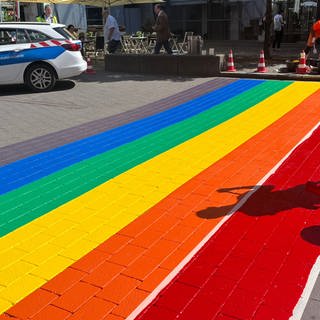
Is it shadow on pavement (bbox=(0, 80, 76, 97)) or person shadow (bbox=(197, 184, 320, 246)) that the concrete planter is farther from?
person shadow (bbox=(197, 184, 320, 246))

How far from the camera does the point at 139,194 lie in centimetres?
539

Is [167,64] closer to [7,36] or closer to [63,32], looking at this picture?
[63,32]

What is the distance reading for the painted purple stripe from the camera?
23.7 ft

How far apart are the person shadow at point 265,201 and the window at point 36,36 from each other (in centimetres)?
850

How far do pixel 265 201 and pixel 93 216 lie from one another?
1832mm

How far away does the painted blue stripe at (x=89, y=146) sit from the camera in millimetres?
6198

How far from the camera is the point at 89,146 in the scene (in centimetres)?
743

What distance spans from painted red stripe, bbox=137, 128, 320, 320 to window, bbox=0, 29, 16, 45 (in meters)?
9.01

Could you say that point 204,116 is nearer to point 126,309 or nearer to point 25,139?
point 25,139

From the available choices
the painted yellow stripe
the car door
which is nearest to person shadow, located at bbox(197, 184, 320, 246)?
the painted yellow stripe

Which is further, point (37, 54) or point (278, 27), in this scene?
point (278, 27)

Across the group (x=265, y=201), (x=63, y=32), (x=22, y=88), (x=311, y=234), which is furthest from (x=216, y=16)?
(x=311, y=234)

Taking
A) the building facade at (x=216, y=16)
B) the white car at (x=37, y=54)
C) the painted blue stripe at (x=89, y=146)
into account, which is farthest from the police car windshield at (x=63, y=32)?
the building facade at (x=216, y=16)

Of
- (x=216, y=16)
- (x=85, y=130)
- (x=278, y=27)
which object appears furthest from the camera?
(x=216, y=16)
